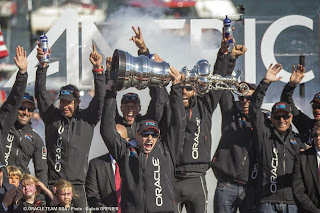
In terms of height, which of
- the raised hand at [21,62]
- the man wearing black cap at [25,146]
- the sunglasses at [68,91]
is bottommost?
the man wearing black cap at [25,146]

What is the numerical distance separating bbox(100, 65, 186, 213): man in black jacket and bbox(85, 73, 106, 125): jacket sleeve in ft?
1.82

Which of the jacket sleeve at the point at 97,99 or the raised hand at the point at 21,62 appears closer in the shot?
→ the raised hand at the point at 21,62

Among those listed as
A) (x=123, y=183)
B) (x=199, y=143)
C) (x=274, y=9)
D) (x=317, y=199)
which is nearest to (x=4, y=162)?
(x=123, y=183)

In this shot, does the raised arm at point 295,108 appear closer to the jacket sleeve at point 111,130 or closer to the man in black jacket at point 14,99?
the jacket sleeve at point 111,130

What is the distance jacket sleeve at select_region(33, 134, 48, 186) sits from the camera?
790 centimetres

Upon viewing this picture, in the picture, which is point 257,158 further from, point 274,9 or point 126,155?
point 274,9

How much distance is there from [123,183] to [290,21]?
315 centimetres

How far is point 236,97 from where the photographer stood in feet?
29.5

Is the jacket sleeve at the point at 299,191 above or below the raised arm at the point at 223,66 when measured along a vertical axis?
below

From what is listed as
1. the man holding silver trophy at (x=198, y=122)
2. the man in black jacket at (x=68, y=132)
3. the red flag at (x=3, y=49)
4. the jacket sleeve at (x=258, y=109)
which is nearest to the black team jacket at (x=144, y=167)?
the man holding silver trophy at (x=198, y=122)

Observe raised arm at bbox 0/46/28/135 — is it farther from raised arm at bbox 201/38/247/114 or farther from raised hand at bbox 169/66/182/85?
raised arm at bbox 201/38/247/114

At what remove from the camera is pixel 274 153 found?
7.55 metres

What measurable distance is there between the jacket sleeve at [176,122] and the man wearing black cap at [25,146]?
1453 mm

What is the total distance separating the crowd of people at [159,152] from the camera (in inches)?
277
